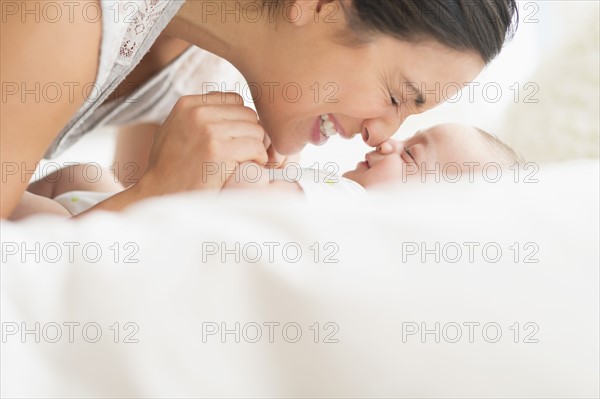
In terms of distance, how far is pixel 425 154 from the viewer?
133 cm

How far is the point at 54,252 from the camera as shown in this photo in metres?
0.57

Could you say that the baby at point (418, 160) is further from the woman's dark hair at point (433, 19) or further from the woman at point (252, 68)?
the woman's dark hair at point (433, 19)

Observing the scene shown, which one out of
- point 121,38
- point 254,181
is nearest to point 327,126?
point 254,181

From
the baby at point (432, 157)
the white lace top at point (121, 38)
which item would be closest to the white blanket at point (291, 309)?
the white lace top at point (121, 38)

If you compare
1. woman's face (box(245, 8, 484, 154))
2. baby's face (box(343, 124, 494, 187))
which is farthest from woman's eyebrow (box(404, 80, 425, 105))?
baby's face (box(343, 124, 494, 187))

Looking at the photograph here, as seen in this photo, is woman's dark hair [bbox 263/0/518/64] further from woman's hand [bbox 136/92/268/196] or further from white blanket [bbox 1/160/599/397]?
white blanket [bbox 1/160/599/397]

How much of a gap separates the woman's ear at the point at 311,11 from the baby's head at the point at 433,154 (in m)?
0.25

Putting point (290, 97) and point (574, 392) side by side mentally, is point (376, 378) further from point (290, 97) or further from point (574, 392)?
point (290, 97)

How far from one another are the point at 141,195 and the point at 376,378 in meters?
0.64

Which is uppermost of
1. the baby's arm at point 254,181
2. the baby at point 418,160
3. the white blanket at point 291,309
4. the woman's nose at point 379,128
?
the woman's nose at point 379,128

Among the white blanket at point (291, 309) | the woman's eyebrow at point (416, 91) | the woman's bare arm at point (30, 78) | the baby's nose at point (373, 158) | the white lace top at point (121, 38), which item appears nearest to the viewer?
the white blanket at point (291, 309)

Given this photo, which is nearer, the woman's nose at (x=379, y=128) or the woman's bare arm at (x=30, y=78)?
the woman's bare arm at (x=30, y=78)

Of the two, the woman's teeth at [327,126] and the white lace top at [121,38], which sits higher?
the white lace top at [121,38]

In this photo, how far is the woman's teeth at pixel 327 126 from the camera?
1338 millimetres
